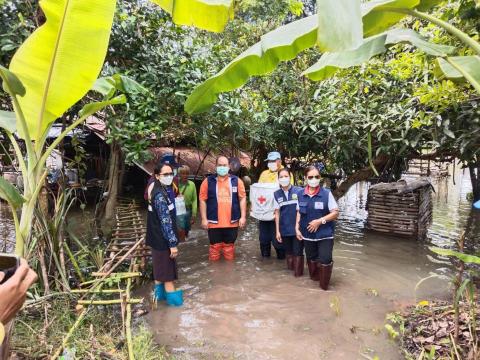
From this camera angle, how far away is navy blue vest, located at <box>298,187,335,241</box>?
188 inches

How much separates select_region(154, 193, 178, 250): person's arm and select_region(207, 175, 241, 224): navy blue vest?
163cm

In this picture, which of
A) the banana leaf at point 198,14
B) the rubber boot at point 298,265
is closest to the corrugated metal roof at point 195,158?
the rubber boot at point 298,265

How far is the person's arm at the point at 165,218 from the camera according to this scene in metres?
4.17

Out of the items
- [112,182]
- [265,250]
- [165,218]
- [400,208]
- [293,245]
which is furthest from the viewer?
[400,208]

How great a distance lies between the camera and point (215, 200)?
5.77 metres

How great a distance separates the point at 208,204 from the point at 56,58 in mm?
3664

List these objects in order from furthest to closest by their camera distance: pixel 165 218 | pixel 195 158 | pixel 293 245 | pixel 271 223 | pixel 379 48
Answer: pixel 195 158 → pixel 271 223 → pixel 293 245 → pixel 165 218 → pixel 379 48

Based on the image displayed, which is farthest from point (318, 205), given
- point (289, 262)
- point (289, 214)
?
point (289, 262)

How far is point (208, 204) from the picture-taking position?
5836mm

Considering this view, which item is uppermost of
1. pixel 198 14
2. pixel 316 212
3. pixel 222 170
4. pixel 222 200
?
pixel 198 14

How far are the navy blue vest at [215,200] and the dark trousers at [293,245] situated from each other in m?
0.87

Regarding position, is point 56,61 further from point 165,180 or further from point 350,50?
point 165,180

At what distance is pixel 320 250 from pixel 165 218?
2.09m

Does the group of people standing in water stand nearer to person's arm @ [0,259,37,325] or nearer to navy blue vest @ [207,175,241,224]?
navy blue vest @ [207,175,241,224]
